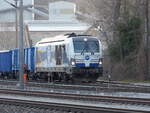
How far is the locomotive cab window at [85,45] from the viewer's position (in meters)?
32.8

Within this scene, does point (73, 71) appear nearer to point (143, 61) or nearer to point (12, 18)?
point (143, 61)

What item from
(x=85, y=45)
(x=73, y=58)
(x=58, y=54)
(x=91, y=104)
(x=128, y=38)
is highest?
(x=128, y=38)

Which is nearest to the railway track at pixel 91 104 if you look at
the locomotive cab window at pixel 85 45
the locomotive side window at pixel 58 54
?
the locomotive cab window at pixel 85 45

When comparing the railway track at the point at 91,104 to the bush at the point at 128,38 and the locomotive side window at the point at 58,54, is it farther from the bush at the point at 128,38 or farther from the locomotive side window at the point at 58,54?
the bush at the point at 128,38

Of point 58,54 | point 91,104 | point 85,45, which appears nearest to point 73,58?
point 85,45

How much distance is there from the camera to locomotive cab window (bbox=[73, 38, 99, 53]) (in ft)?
108

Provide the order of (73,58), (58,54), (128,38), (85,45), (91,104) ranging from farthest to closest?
1. (128,38)
2. (58,54)
3. (85,45)
4. (73,58)
5. (91,104)

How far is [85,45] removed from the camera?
33094mm

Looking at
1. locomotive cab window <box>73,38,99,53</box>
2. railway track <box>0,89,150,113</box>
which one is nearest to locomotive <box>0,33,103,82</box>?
locomotive cab window <box>73,38,99,53</box>

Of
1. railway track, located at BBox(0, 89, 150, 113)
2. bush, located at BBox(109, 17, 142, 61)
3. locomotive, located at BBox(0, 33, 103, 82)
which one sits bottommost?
railway track, located at BBox(0, 89, 150, 113)

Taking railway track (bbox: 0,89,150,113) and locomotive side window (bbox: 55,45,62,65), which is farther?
locomotive side window (bbox: 55,45,62,65)

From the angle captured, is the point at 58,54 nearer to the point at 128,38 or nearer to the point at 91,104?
the point at 128,38

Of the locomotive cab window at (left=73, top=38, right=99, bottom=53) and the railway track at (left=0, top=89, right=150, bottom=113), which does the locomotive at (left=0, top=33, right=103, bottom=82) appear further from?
the railway track at (left=0, top=89, right=150, bottom=113)

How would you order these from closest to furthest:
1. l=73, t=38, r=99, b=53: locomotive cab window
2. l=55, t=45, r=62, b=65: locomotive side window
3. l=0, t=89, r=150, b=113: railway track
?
l=0, t=89, r=150, b=113: railway track < l=73, t=38, r=99, b=53: locomotive cab window < l=55, t=45, r=62, b=65: locomotive side window
